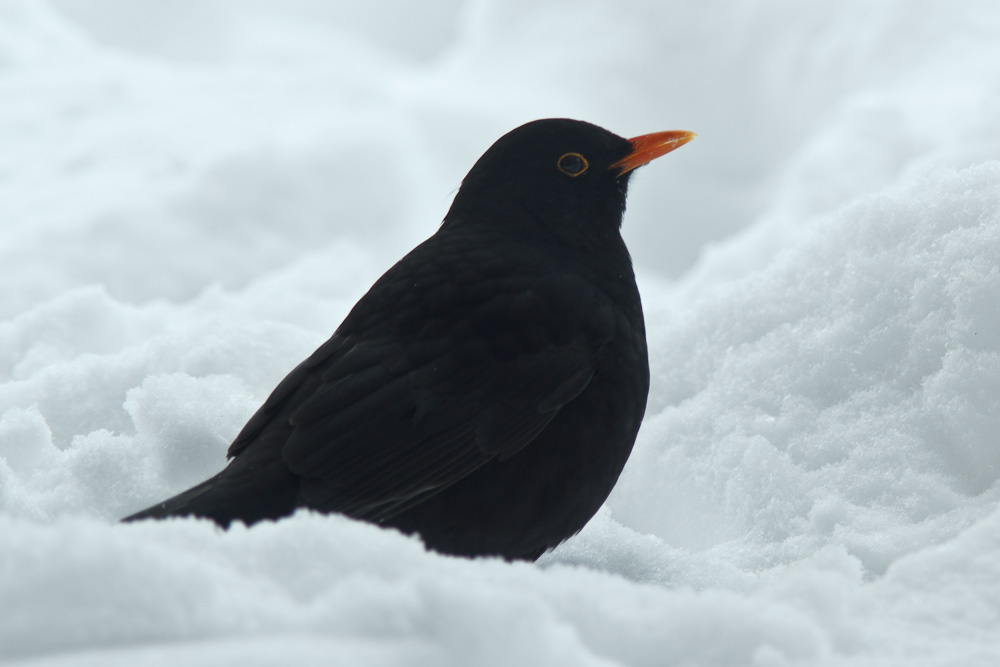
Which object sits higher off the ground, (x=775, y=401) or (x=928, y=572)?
(x=775, y=401)

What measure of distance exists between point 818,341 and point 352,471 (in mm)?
1554

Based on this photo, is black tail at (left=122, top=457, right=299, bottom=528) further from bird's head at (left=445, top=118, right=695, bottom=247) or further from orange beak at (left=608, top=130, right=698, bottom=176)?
orange beak at (left=608, top=130, right=698, bottom=176)

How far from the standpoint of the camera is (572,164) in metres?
3.01

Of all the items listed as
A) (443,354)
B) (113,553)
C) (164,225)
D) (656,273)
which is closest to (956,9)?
(656,273)

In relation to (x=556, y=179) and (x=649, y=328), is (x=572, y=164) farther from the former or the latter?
(x=649, y=328)

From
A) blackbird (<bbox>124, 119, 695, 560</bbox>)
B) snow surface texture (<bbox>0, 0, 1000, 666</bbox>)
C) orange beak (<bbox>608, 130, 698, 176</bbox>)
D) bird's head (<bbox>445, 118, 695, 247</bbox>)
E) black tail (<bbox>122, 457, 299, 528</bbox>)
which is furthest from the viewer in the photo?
orange beak (<bbox>608, 130, 698, 176</bbox>)

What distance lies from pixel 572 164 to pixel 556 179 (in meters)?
0.07

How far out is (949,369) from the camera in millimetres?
2621

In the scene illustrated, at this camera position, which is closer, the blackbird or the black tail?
the black tail

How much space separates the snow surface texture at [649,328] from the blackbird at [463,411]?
25 cm

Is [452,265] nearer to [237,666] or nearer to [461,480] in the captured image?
[461,480]

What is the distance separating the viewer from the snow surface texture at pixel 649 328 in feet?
4.33

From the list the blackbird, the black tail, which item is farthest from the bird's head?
the black tail

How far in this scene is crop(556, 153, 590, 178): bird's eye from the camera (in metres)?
3.00
